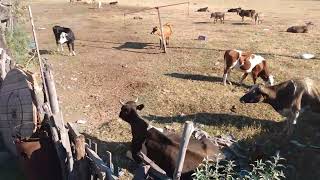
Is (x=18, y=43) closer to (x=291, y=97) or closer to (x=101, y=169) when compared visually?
(x=291, y=97)

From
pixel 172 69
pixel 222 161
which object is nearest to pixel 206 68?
pixel 172 69

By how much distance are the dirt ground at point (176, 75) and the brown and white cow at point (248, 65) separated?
2.04ft

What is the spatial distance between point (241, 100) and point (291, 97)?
1.36 meters

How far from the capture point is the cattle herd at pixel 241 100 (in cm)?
877

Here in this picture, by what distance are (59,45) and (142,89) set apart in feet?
28.4

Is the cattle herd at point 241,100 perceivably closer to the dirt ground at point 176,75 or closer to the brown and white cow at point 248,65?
the brown and white cow at point 248,65

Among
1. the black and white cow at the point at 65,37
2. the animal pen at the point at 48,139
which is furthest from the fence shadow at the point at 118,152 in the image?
the black and white cow at the point at 65,37

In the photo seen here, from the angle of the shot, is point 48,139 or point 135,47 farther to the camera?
point 135,47

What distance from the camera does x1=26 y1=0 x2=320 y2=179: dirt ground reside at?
37.7 feet

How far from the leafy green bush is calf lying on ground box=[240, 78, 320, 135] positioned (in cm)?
938

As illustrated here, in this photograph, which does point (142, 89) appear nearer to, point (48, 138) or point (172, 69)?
point (172, 69)

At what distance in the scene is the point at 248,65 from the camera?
1489 centimetres

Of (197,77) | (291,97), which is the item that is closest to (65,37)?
(197,77)

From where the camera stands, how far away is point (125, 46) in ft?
73.3
